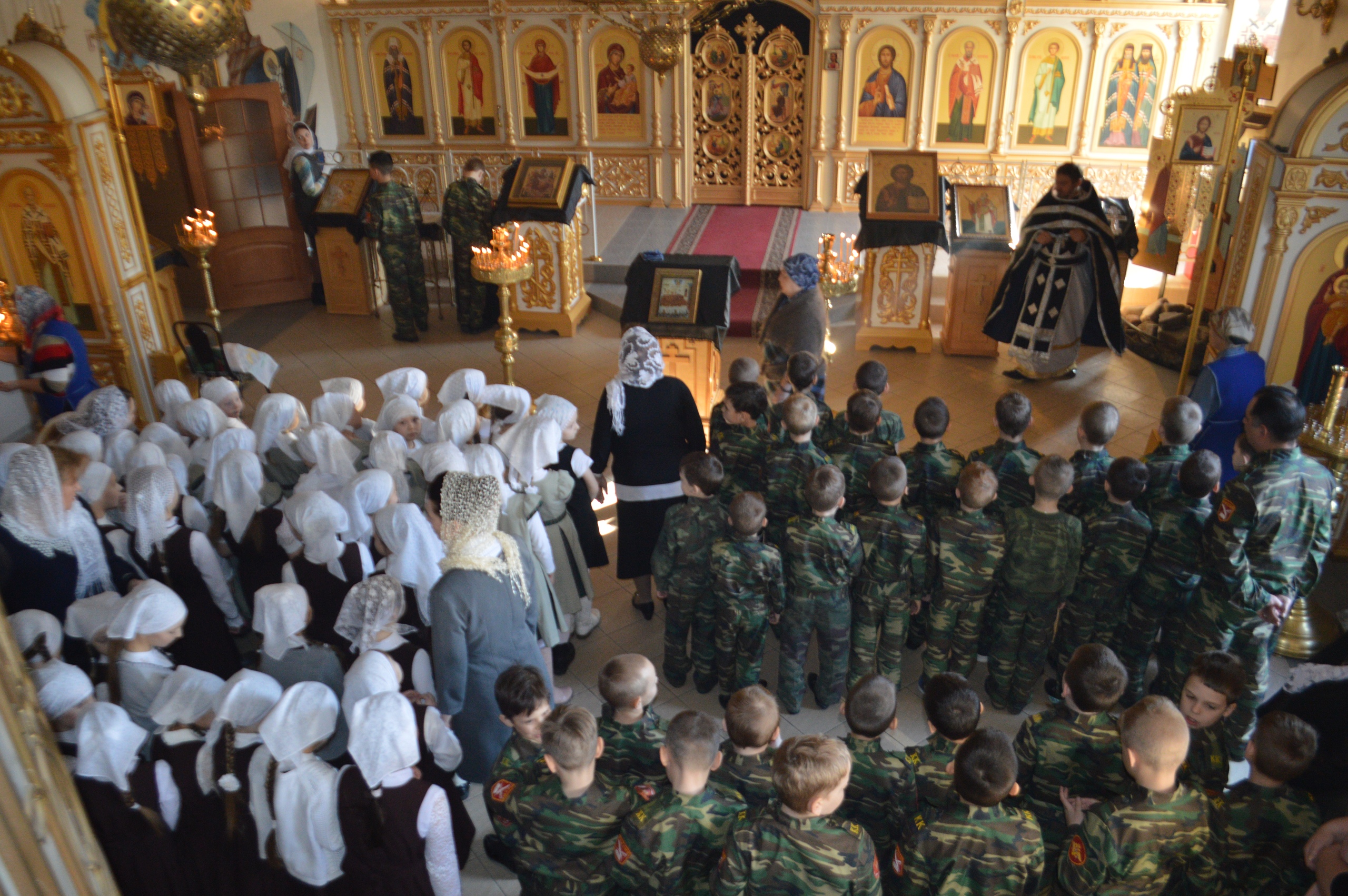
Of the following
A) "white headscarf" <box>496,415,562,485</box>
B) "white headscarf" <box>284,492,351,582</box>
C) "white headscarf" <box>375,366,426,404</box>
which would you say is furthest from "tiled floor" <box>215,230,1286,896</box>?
"white headscarf" <box>284,492,351,582</box>

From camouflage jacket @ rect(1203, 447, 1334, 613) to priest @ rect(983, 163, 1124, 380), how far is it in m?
3.90

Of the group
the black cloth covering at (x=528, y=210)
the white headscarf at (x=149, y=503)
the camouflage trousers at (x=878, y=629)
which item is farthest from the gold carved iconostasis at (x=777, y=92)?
the white headscarf at (x=149, y=503)

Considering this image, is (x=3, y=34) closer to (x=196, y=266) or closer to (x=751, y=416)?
(x=196, y=266)

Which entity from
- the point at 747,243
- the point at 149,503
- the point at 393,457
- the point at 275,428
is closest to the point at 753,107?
the point at 747,243

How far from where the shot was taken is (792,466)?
440 cm

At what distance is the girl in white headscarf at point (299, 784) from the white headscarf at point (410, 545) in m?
0.92

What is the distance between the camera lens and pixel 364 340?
9086 mm

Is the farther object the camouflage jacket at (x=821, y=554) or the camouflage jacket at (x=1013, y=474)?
the camouflage jacket at (x=1013, y=474)

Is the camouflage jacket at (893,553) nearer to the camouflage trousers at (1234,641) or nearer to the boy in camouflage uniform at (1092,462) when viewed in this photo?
the boy in camouflage uniform at (1092,462)

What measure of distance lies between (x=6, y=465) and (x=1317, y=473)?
550cm

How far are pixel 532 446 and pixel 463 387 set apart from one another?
108cm

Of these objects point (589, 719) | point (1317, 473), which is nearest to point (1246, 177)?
point (1317, 473)

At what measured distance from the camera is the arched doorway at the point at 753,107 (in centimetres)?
1189

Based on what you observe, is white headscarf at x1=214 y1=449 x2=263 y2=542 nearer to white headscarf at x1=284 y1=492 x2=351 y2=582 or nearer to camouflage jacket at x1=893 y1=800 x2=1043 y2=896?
white headscarf at x1=284 y1=492 x2=351 y2=582
